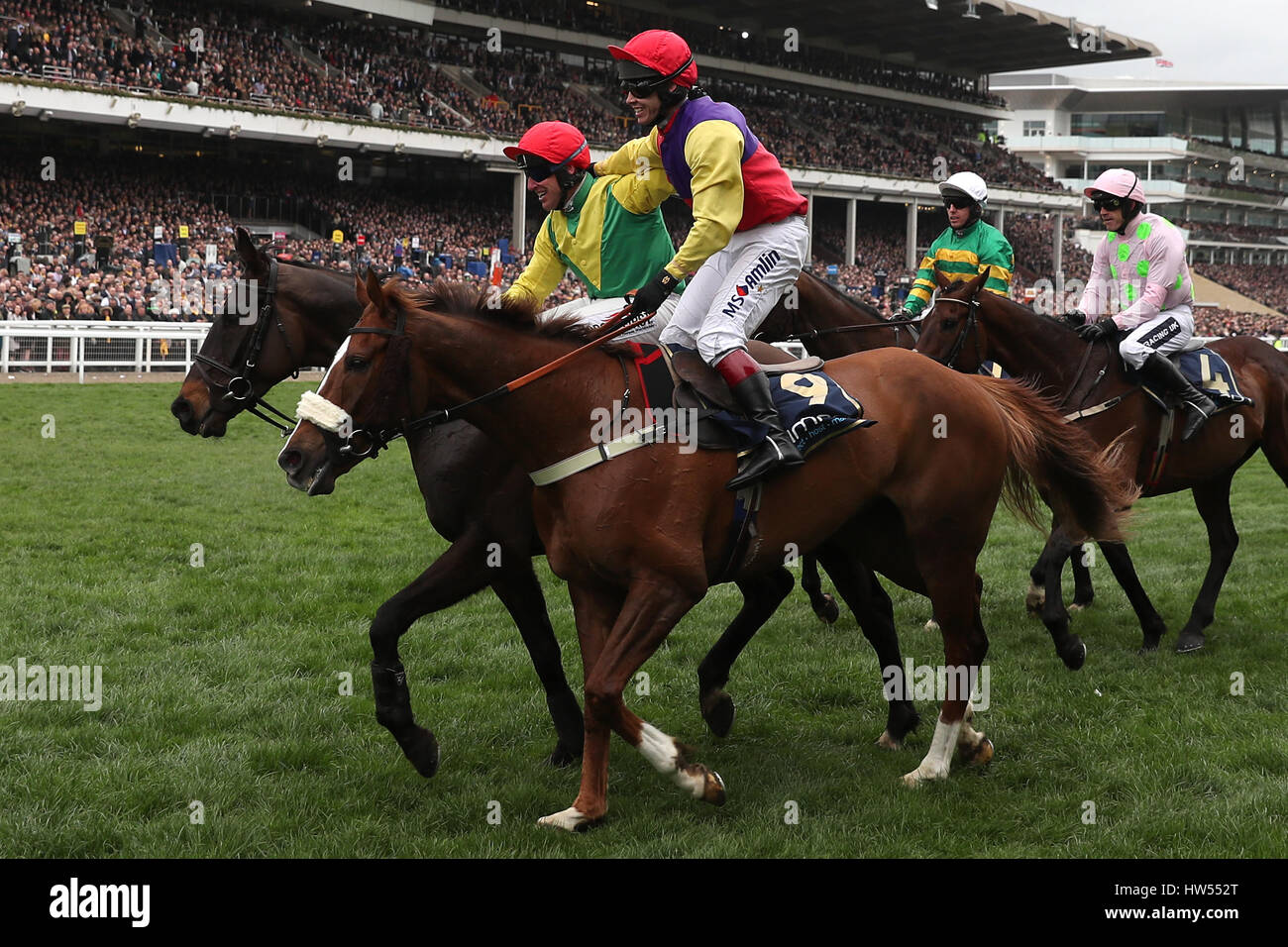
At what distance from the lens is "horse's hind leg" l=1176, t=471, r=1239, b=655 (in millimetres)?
5879

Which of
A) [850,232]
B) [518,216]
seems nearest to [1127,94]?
[850,232]

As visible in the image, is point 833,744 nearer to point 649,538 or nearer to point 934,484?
point 934,484

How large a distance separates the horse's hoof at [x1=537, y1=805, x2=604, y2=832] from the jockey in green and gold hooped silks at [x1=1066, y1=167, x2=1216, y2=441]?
149 inches

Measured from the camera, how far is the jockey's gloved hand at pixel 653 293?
362cm

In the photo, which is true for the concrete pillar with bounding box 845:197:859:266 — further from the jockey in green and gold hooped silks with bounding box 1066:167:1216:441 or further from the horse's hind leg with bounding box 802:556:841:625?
the horse's hind leg with bounding box 802:556:841:625

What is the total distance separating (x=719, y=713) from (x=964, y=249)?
3528 millimetres

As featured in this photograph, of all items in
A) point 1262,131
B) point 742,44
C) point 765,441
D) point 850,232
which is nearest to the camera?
point 765,441

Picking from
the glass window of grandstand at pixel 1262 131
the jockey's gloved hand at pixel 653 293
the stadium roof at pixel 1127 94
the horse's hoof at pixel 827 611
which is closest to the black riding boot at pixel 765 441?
the jockey's gloved hand at pixel 653 293

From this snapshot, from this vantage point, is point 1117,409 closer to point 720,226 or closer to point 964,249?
point 964,249

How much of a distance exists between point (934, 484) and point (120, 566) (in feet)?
16.2

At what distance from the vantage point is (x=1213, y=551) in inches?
251

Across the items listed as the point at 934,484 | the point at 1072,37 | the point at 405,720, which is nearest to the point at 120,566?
the point at 405,720

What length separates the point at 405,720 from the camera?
3939 mm
